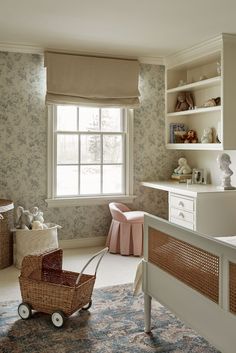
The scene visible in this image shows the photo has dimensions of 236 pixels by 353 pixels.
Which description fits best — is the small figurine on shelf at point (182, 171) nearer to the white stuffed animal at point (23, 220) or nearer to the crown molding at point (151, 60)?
the crown molding at point (151, 60)

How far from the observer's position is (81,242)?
5.20 meters

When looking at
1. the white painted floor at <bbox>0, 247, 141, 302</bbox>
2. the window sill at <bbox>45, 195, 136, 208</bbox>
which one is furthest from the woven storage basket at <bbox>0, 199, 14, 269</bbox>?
the window sill at <bbox>45, 195, 136, 208</bbox>

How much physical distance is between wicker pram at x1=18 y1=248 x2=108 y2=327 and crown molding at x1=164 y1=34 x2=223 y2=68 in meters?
2.60

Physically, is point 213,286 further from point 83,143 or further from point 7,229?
point 83,143

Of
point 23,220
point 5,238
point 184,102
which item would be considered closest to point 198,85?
point 184,102

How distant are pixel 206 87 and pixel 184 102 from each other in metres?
0.38

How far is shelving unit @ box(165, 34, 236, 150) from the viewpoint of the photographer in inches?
170

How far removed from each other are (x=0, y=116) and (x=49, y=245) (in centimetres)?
158

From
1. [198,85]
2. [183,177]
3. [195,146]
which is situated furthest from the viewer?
[183,177]

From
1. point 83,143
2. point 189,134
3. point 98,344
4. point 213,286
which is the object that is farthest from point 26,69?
point 213,286

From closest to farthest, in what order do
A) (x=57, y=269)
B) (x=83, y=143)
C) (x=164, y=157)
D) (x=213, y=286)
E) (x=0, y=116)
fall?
(x=213, y=286) → (x=57, y=269) → (x=0, y=116) → (x=83, y=143) → (x=164, y=157)

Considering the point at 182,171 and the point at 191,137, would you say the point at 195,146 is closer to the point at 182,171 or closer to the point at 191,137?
the point at 191,137

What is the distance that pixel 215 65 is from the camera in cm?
488

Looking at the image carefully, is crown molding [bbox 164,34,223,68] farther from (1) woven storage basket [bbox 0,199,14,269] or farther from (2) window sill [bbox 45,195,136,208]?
(1) woven storage basket [bbox 0,199,14,269]
